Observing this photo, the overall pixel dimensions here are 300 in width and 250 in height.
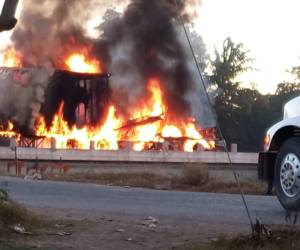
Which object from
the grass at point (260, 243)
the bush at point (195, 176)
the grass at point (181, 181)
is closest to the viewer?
the grass at point (260, 243)

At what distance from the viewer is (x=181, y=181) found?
1664 centimetres

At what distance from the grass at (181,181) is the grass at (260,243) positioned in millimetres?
8143

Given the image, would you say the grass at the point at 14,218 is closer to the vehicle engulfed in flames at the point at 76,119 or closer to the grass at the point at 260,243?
the grass at the point at 260,243

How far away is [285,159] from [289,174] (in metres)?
0.21

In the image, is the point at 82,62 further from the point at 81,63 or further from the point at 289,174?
the point at 289,174

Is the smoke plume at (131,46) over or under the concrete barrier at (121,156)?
over

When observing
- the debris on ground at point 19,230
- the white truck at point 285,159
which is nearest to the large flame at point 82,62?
the white truck at point 285,159

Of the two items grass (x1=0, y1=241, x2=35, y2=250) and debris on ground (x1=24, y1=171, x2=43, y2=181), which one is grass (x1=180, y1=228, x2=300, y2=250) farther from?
debris on ground (x1=24, y1=171, x2=43, y2=181)

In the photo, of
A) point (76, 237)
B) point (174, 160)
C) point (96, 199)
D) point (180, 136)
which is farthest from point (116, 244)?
point (180, 136)

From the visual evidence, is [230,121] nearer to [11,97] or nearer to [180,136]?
[180,136]

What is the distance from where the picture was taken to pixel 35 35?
38.3 metres

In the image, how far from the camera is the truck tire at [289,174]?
7.53 m

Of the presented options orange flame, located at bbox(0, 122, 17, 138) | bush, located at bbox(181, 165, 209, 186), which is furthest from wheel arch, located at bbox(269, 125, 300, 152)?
orange flame, located at bbox(0, 122, 17, 138)

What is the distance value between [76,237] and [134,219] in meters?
1.61
